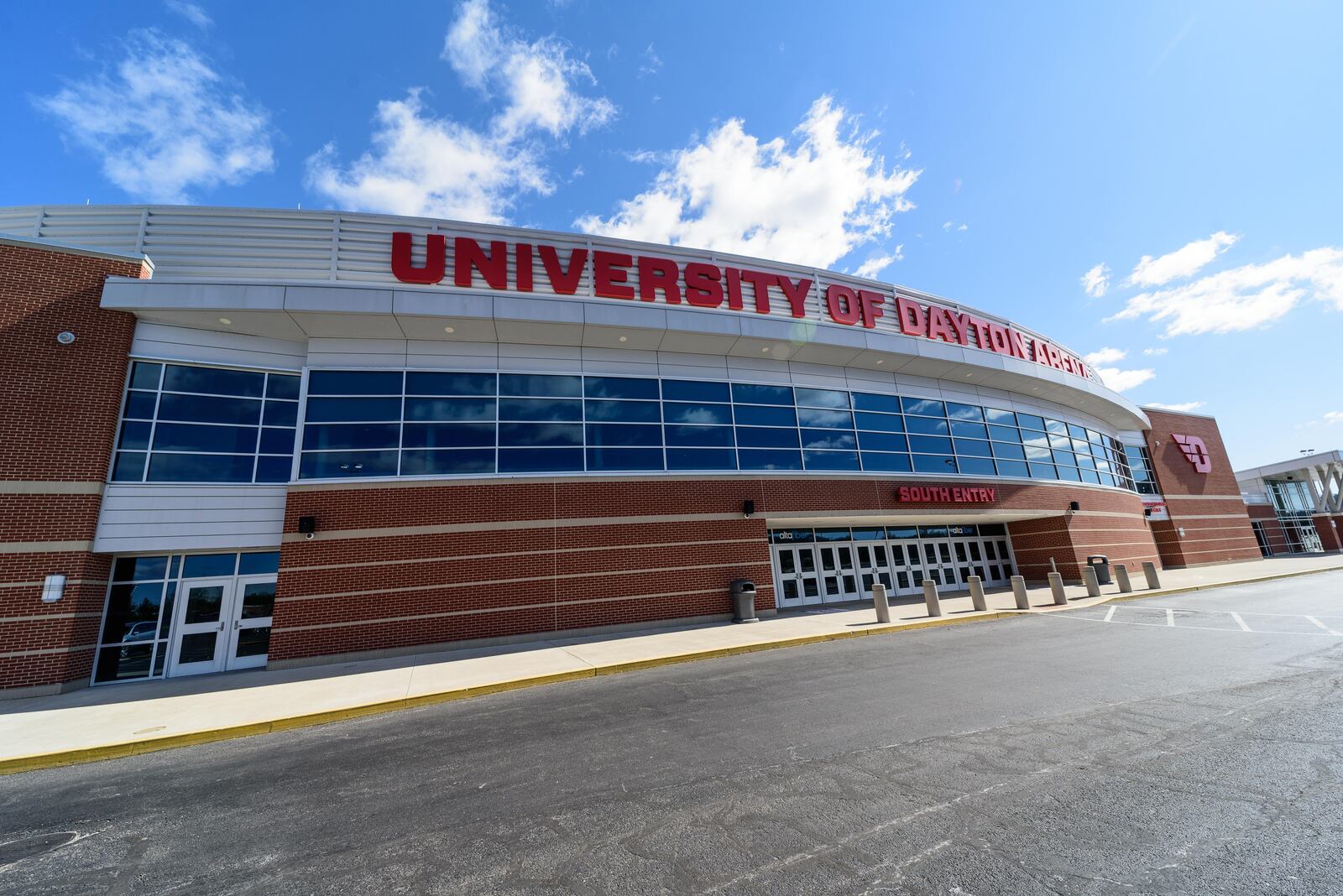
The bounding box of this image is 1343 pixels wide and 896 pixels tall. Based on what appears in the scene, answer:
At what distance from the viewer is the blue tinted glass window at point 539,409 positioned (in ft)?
47.3

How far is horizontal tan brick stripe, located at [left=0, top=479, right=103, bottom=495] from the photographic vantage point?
10.7 m

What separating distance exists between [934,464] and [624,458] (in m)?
12.0

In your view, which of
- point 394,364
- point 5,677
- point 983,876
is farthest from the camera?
point 394,364

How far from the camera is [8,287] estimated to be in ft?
37.7

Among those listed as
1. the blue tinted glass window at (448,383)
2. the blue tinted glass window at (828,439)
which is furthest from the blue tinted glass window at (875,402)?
the blue tinted glass window at (448,383)

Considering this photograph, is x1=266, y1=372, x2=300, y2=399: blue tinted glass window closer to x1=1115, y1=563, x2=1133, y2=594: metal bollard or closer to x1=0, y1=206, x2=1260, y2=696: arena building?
x1=0, y1=206, x2=1260, y2=696: arena building

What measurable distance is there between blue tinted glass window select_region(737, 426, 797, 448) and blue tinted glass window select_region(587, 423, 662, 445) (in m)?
2.77

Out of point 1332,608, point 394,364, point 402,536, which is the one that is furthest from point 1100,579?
point 394,364

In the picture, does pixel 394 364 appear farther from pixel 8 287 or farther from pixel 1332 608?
pixel 1332 608

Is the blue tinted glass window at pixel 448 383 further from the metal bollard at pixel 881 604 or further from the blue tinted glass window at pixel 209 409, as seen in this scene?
the metal bollard at pixel 881 604

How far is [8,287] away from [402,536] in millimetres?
10015

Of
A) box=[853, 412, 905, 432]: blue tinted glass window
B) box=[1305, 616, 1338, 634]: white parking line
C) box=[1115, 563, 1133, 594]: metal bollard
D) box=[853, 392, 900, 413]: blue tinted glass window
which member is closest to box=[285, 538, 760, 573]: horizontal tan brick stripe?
box=[853, 412, 905, 432]: blue tinted glass window

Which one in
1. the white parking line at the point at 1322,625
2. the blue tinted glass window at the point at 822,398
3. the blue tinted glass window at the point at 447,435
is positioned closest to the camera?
the white parking line at the point at 1322,625

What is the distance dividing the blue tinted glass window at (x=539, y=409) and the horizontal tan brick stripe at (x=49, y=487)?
862 cm
